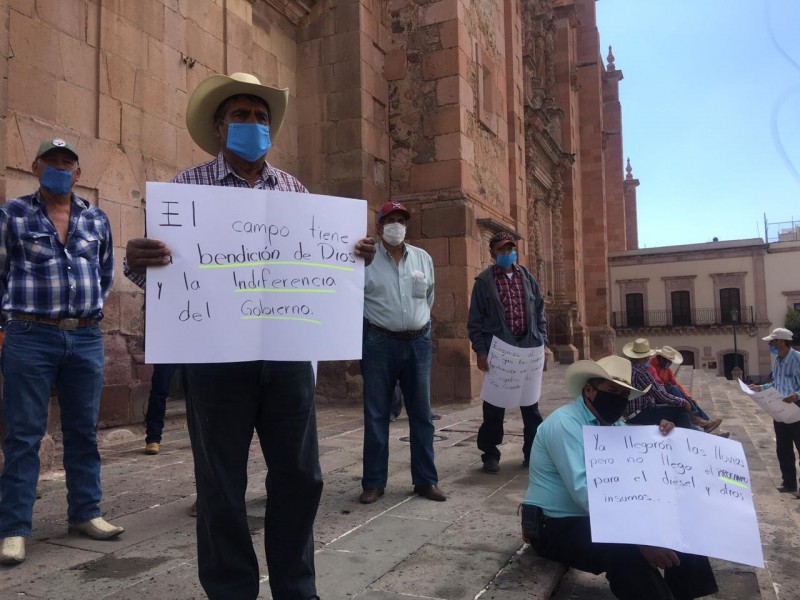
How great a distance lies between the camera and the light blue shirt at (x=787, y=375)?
6285 millimetres

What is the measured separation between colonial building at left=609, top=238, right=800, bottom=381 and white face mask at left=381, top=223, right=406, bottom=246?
43.0 meters

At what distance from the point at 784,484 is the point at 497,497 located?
324 centimetres

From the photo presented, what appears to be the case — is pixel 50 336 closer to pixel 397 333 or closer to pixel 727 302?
pixel 397 333

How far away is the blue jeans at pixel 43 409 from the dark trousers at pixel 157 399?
195 centimetres

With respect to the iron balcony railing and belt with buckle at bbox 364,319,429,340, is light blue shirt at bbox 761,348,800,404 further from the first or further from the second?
the iron balcony railing

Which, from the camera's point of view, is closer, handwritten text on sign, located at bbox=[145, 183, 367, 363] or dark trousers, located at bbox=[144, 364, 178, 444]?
handwritten text on sign, located at bbox=[145, 183, 367, 363]

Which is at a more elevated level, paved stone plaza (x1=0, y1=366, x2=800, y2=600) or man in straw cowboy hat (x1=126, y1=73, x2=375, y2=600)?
man in straw cowboy hat (x1=126, y1=73, x2=375, y2=600)

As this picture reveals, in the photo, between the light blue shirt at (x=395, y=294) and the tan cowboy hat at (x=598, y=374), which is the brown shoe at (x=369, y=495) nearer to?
the light blue shirt at (x=395, y=294)

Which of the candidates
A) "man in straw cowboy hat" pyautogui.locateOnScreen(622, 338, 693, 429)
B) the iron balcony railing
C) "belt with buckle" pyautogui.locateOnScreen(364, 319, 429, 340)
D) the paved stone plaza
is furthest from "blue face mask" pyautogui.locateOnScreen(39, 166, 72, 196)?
the iron balcony railing

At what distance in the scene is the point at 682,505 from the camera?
2.56 meters

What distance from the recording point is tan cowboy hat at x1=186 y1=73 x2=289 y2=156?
225 cm

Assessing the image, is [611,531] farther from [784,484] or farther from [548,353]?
[548,353]

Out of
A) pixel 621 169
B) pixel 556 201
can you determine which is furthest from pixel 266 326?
pixel 621 169

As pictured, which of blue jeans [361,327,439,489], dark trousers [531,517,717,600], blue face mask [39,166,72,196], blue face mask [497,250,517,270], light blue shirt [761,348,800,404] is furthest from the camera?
light blue shirt [761,348,800,404]
